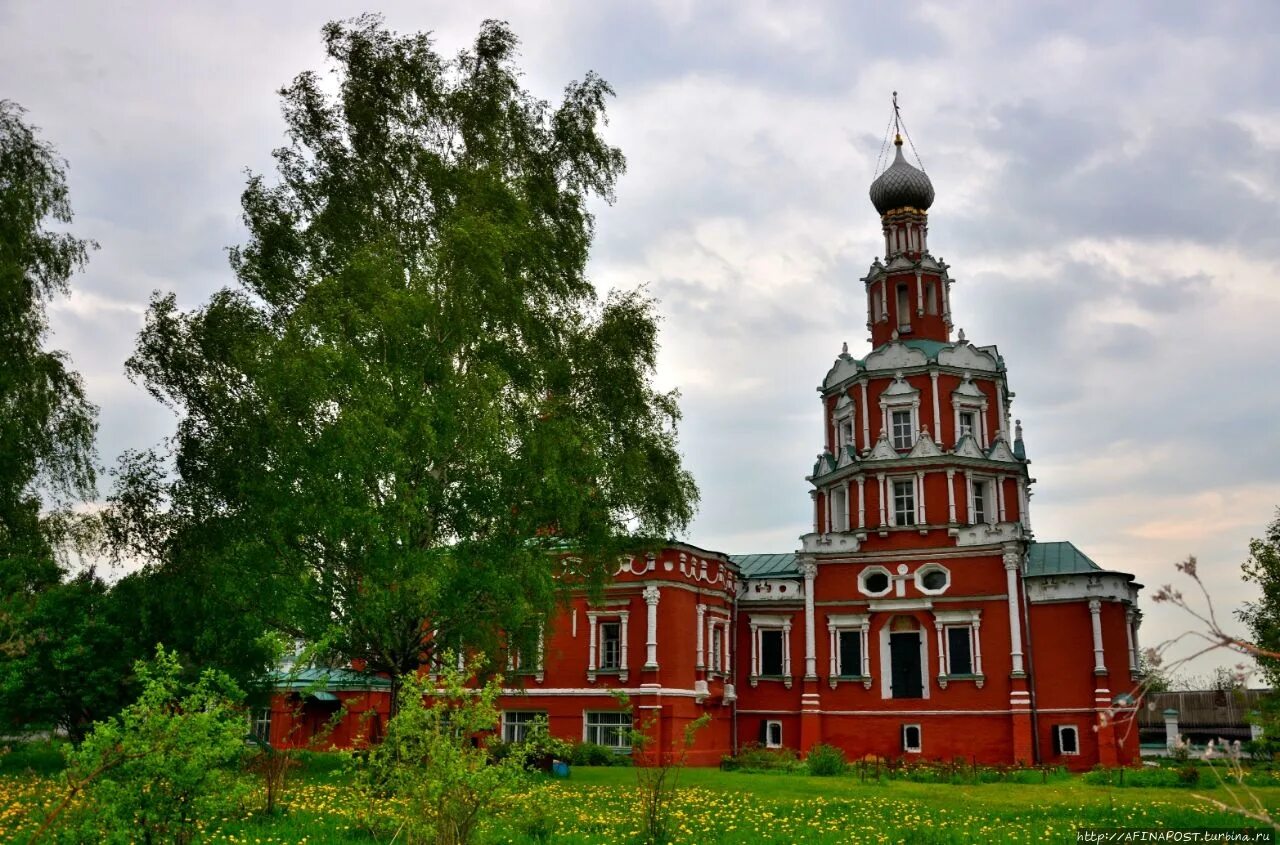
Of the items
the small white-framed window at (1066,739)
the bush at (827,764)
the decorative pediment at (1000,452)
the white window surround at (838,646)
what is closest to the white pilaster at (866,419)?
the decorative pediment at (1000,452)

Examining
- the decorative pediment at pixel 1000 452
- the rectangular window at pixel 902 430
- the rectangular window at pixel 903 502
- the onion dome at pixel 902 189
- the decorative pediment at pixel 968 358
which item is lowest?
the rectangular window at pixel 903 502

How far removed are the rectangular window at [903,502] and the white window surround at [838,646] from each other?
12.2 feet

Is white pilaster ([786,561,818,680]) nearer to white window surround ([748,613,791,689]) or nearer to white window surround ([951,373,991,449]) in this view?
white window surround ([748,613,791,689])

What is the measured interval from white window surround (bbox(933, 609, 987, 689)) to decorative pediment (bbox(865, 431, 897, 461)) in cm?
580

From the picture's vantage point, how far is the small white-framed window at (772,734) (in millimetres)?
36438

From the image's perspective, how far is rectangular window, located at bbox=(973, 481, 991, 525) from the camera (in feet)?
120

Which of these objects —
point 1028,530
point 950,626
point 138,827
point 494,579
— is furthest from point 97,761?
point 1028,530

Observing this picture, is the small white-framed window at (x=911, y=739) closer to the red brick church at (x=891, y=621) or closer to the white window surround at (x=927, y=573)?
the red brick church at (x=891, y=621)

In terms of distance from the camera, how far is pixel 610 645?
35062 mm

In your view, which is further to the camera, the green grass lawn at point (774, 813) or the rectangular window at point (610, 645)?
the rectangular window at point (610, 645)

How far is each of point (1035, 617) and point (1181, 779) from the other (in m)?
8.21

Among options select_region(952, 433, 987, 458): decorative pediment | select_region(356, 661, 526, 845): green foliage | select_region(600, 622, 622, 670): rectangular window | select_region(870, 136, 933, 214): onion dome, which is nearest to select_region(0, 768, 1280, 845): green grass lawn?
select_region(356, 661, 526, 845): green foliage

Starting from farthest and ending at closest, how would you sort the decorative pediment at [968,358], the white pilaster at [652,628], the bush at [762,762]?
the decorative pediment at [968,358]
the white pilaster at [652,628]
the bush at [762,762]

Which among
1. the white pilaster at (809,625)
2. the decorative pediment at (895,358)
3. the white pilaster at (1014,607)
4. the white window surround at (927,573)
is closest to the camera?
the white pilaster at (1014,607)
